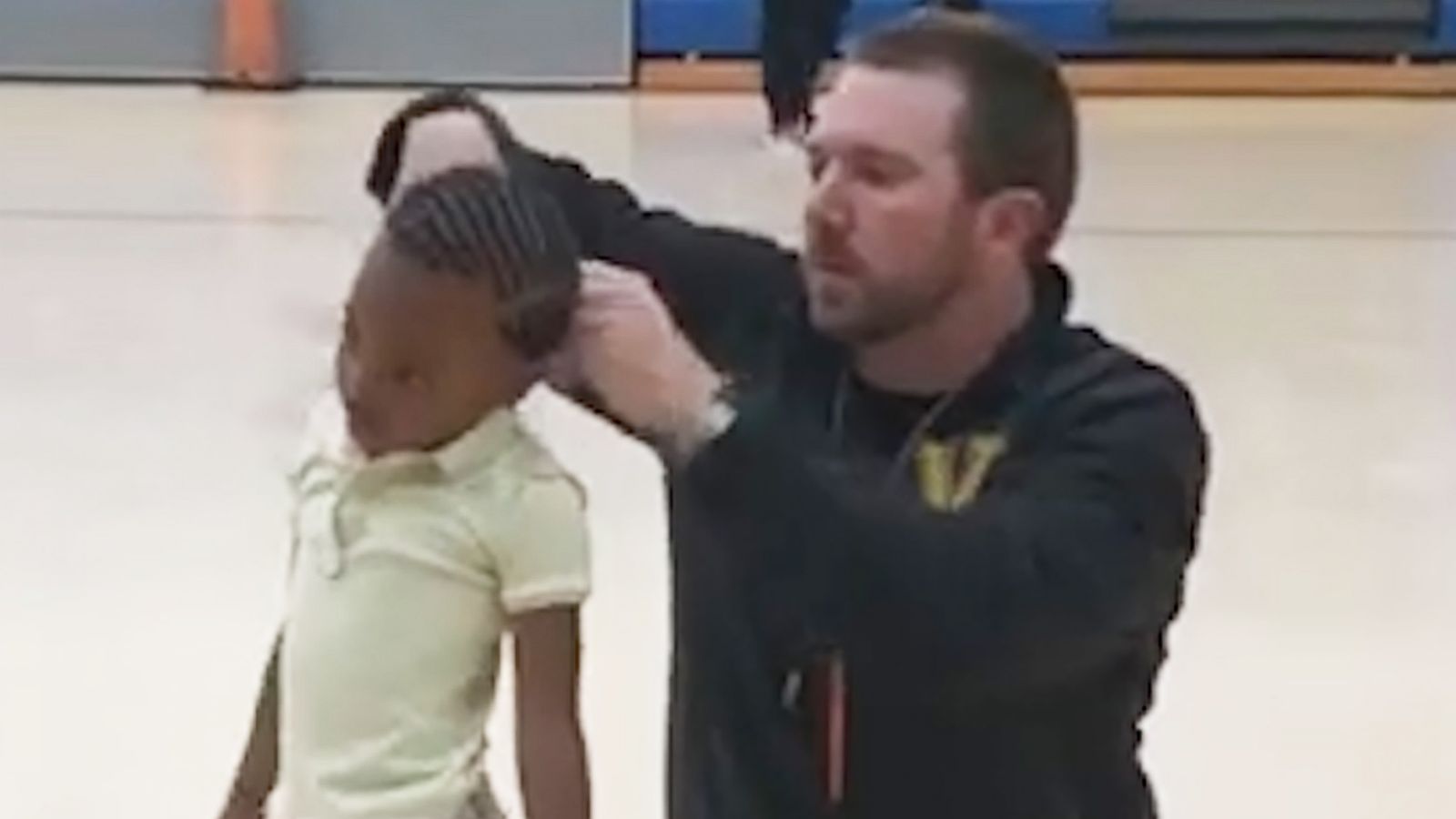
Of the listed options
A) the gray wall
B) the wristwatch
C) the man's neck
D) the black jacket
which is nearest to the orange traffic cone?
the gray wall

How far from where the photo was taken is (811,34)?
8.18 m

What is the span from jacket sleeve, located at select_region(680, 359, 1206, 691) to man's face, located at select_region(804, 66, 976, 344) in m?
0.10

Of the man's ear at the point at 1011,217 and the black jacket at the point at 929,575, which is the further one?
the man's ear at the point at 1011,217

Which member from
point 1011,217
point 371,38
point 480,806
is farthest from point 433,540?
point 371,38

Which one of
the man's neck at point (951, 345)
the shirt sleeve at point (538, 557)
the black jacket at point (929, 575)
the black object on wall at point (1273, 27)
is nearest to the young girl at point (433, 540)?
the shirt sleeve at point (538, 557)

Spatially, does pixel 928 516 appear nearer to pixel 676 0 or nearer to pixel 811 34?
pixel 811 34

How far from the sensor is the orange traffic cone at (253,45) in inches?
369

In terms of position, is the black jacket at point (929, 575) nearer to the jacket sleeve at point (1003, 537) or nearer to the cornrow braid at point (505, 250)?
the jacket sleeve at point (1003, 537)

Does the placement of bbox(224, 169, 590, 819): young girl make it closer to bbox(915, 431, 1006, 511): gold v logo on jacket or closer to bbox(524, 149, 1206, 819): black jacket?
bbox(524, 149, 1206, 819): black jacket

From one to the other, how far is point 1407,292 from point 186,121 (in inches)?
146

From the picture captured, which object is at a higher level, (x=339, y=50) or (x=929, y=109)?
(x=929, y=109)

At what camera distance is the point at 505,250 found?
1.99m

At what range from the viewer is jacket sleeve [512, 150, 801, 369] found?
2260mm

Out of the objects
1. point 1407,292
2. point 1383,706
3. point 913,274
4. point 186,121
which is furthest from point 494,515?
point 186,121
